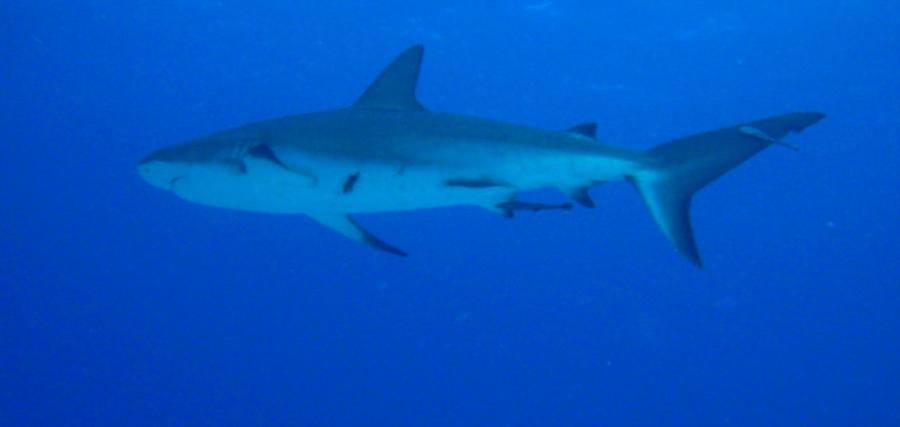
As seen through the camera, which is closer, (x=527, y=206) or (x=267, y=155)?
(x=267, y=155)

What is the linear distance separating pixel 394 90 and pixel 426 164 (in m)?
1.27

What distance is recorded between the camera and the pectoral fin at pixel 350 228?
208 inches

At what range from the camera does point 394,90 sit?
5621 mm

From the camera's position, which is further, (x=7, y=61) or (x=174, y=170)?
(x=7, y=61)

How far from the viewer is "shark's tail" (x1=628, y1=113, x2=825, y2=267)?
487 cm

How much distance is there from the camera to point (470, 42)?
85.0 feet

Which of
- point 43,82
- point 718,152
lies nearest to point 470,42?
point 43,82

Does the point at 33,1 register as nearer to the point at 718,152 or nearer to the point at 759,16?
the point at 759,16

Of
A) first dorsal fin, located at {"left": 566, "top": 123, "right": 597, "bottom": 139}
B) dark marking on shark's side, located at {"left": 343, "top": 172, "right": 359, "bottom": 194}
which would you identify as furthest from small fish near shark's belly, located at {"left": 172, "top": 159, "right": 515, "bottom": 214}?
first dorsal fin, located at {"left": 566, "top": 123, "right": 597, "bottom": 139}

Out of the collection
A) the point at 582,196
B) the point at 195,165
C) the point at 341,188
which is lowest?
the point at 582,196

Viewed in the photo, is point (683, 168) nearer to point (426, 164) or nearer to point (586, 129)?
point (586, 129)

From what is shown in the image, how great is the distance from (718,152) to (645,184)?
559 mm

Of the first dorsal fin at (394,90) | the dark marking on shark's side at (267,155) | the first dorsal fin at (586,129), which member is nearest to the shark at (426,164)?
the dark marking on shark's side at (267,155)

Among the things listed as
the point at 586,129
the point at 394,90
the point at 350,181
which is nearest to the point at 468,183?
the point at 350,181
